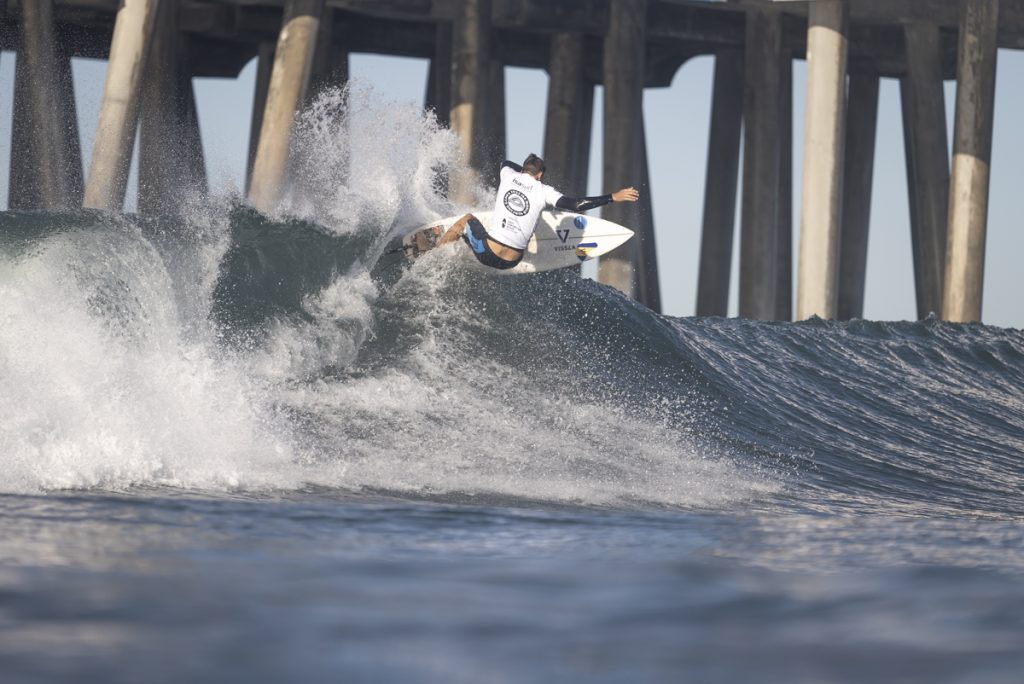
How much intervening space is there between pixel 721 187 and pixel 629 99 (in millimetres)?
4300

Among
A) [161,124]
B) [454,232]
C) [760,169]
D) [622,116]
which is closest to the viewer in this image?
[454,232]

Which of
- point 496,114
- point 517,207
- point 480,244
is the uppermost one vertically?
point 496,114

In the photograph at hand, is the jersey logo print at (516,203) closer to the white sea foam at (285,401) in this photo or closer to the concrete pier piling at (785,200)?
the white sea foam at (285,401)

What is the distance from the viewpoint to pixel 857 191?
89.5 feet

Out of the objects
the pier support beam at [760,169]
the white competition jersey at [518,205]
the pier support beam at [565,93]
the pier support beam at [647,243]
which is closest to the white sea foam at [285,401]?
the white competition jersey at [518,205]

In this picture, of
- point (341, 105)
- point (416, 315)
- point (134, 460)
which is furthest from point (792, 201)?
point (134, 460)

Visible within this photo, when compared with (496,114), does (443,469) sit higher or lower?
lower

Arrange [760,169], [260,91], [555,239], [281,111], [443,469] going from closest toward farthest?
1. [443,469]
2. [555,239]
3. [281,111]
4. [760,169]
5. [260,91]

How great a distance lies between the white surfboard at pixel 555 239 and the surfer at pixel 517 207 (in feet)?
0.81

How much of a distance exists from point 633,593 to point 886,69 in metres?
25.7

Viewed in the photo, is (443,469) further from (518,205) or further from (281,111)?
(281,111)

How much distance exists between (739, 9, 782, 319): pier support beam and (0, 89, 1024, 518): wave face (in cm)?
627

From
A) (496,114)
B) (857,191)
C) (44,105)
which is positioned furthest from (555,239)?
(857,191)

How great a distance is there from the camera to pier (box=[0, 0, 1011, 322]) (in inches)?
821
